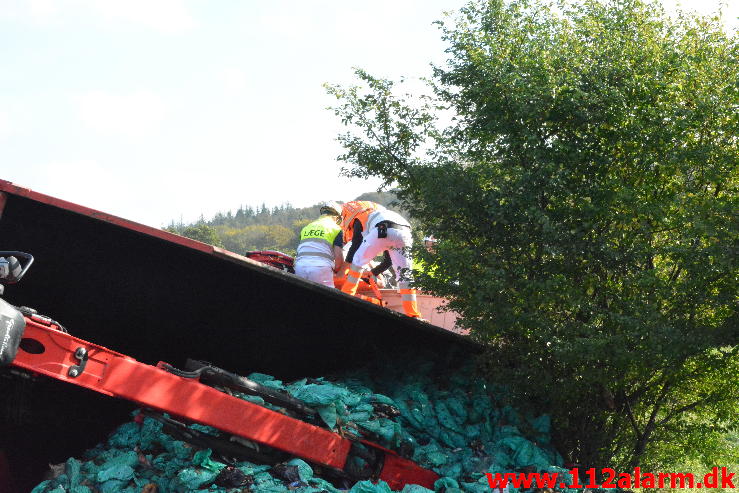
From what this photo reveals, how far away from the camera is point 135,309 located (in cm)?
654

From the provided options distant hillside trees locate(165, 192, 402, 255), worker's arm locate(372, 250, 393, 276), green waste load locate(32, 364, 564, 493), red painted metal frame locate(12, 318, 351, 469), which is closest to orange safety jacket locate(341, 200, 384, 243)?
worker's arm locate(372, 250, 393, 276)

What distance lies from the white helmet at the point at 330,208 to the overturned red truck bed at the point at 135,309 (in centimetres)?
228

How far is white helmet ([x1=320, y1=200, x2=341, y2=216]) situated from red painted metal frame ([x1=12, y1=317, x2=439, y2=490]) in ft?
13.0

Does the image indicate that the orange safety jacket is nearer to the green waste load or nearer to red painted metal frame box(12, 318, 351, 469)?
the green waste load

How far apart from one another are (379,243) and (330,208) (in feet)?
3.55

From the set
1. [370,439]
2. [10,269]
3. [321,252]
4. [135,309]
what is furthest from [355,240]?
[10,269]

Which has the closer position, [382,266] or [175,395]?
[175,395]

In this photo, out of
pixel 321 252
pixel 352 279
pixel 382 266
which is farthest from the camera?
pixel 382 266

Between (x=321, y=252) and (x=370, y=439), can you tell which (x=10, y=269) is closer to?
(x=370, y=439)

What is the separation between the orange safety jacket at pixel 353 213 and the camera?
9047 mm

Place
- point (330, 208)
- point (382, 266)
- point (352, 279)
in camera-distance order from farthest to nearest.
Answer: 1. point (382, 266)
2. point (330, 208)
3. point (352, 279)

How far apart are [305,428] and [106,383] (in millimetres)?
1526

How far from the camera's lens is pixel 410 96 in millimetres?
8422

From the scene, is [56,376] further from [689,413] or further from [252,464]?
[689,413]
